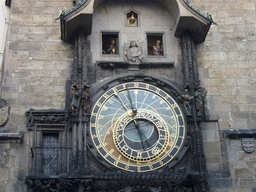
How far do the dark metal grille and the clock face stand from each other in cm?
99

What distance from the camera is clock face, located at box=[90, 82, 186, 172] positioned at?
42.8ft

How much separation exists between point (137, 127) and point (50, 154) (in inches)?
86.6

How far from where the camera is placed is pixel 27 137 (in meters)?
13.3

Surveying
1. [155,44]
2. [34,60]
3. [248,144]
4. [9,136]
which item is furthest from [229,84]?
[9,136]

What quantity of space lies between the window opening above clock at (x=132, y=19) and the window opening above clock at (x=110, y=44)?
21.7 inches

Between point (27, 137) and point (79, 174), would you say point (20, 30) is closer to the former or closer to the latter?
point (27, 137)

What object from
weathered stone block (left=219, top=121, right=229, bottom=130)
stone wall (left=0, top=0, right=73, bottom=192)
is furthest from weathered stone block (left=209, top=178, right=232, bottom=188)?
stone wall (left=0, top=0, right=73, bottom=192)

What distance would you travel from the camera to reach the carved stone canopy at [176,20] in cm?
1379

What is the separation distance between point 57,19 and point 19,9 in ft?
4.35

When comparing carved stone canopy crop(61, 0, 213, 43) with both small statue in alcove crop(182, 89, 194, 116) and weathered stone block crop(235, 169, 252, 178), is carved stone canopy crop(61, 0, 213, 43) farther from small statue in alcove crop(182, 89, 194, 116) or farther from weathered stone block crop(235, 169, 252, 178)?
weathered stone block crop(235, 169, 252, 178)

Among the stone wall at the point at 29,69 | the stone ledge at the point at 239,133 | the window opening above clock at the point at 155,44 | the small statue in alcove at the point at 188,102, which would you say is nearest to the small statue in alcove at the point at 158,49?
the window opening above clock at the point at 155,44

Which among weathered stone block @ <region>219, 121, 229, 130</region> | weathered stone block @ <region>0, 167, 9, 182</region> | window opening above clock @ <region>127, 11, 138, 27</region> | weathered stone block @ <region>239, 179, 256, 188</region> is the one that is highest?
window opening above clock @ <region>127, 11, 138, 27</region>

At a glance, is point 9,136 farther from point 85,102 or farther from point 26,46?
point 26,46

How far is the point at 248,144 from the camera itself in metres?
13.5
